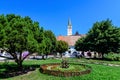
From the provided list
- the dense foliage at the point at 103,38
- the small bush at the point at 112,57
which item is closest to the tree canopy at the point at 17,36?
the dense foliage at the point at 103,38

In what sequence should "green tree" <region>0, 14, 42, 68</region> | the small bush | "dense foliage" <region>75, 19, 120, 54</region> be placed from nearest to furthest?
"green tree" <region>0, 14, 42, 68</region> → "dense foliage" <region>75, 19, 120, 54</region> → the small bush

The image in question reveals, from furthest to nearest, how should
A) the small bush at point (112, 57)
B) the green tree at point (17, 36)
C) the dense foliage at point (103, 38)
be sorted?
1. the small bush at point (112, 57)
2. the dense foliage at point (103, 38)
3. the green tree at point (17, 36)

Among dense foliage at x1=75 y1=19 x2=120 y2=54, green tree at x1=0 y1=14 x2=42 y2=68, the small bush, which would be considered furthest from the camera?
the small bush

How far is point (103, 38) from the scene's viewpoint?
4203cm

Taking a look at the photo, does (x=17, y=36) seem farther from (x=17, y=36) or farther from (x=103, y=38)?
(x=103, y=38)

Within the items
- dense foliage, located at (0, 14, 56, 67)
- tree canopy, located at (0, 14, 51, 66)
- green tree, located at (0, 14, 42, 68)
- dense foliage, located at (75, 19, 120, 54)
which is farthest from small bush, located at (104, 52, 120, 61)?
green tree, located at (0, 14, 42, 68)

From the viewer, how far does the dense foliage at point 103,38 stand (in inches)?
1644

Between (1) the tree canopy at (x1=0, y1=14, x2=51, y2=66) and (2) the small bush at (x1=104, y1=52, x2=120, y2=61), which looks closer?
(1) the tree canopy at (x1=0, y1=14, x2=51, y2=66)

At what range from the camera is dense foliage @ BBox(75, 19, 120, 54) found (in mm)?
41750

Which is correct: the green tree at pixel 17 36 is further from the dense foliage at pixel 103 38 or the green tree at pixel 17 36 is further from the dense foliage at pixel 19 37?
the dense foliage at pixel 103 38

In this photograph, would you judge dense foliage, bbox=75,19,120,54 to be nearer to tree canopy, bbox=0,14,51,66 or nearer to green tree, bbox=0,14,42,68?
tree canopy, bbox=0,14,51,66

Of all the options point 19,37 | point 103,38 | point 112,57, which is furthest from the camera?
point 112,57

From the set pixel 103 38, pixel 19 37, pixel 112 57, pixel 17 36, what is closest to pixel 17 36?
pixel 17 36

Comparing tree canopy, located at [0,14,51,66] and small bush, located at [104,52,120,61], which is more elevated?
tree canopy, located at [0,14,51,66]
